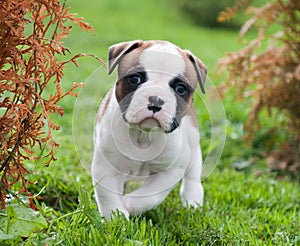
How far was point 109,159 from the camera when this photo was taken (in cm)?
330

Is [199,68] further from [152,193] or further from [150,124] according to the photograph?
[152,193]

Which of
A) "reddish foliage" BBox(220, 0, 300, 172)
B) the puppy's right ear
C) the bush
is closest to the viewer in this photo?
the puppy's right ear

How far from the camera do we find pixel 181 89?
3043mm

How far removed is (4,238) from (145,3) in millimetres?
21123

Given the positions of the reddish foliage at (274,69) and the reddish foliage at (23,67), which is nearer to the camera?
the reddish foliage at (23,67)

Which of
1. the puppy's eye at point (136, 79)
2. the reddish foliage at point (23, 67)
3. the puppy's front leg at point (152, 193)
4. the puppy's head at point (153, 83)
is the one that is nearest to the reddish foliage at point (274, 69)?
the puppy's front leg at point (152, 193)

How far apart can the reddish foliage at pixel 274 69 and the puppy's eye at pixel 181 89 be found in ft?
8.39

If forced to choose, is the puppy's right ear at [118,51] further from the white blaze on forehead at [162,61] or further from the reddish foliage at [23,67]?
the reddish foliage at [23,67]

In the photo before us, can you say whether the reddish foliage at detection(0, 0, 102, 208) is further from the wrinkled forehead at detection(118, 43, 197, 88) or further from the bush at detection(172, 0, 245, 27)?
the bush at detection(172, 0, 245, 27)

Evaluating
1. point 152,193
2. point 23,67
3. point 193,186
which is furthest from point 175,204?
point 23,67

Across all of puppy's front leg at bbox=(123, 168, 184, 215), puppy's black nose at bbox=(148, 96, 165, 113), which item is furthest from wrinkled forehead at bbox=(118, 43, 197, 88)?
puppy's front leg at bbox=(123, 168, 184, 215)

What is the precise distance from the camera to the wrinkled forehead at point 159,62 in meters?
2.98

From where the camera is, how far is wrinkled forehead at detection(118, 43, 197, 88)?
9.77ft

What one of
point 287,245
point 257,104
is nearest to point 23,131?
A: point 287,245
